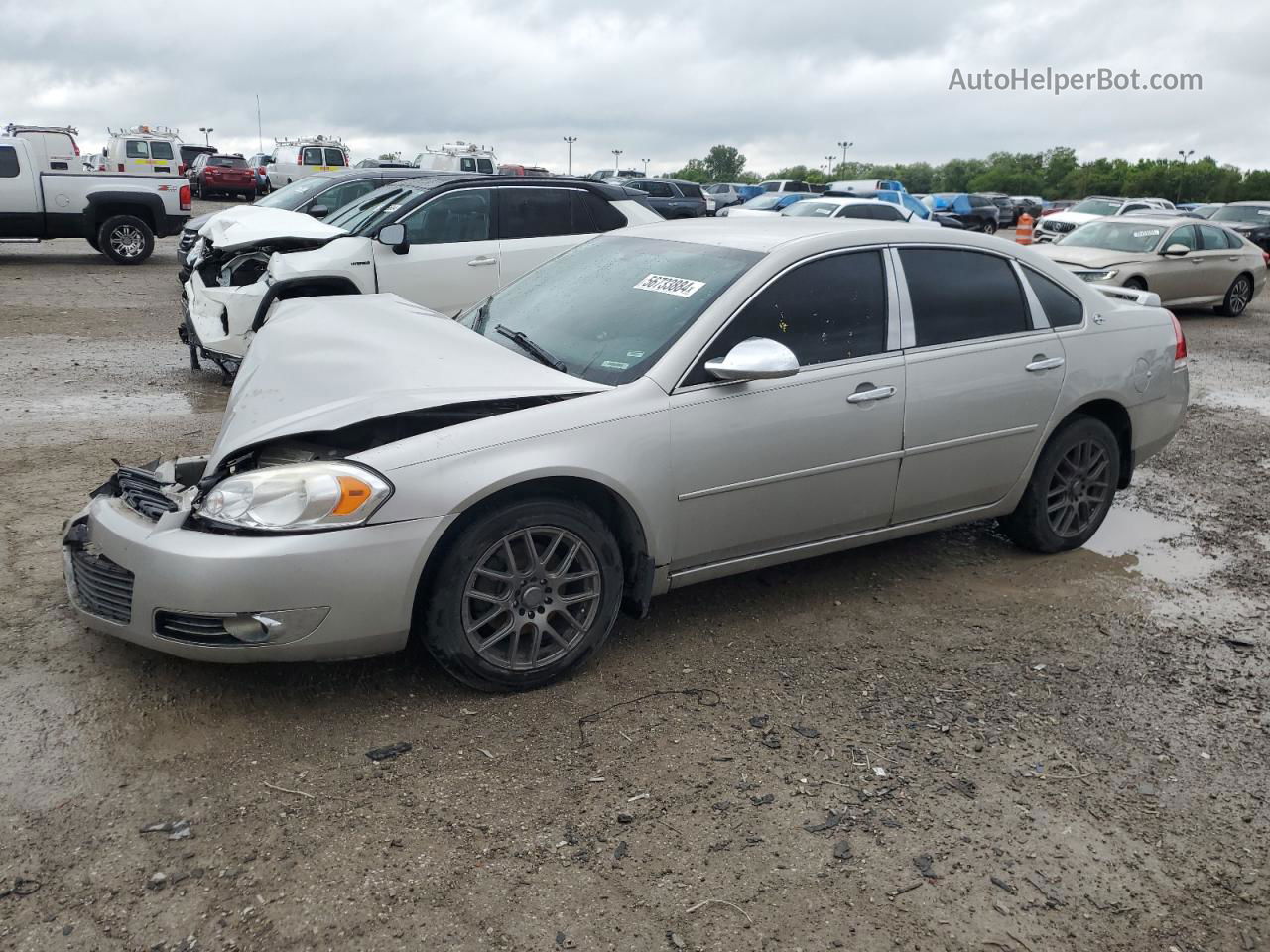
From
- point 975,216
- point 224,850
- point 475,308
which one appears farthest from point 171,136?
point 224,850

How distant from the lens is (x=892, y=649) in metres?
4.18

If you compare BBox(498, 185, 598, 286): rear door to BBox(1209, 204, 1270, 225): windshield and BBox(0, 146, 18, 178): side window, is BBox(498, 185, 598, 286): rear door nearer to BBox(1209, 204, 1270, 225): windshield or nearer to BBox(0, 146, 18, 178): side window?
BBox(0, 146, 18, 178): side window

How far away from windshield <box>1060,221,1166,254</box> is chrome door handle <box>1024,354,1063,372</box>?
34.4 ft

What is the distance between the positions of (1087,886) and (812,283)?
7.90 ft

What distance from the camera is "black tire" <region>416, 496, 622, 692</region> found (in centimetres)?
345

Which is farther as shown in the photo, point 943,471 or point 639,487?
point 943,471

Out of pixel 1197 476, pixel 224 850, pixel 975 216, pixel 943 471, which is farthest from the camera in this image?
pixel 975 216

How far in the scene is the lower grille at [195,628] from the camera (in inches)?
129

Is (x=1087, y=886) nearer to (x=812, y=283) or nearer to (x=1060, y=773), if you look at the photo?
(x=1060, y=773)

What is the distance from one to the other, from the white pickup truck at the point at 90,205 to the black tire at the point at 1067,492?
1615 centimetres

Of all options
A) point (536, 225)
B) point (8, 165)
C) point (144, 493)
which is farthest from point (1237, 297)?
point (8, 165)

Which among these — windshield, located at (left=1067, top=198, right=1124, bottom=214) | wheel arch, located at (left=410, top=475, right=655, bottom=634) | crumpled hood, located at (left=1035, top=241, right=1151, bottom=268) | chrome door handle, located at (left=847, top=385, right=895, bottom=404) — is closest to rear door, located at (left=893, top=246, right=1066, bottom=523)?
chrome door handle, located at (left=847, top=385, right=895, bottom=404)

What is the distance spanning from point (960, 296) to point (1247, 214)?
26.2 meters

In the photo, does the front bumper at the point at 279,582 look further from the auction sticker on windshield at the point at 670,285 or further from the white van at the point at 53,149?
the white van at the point at 53,149
